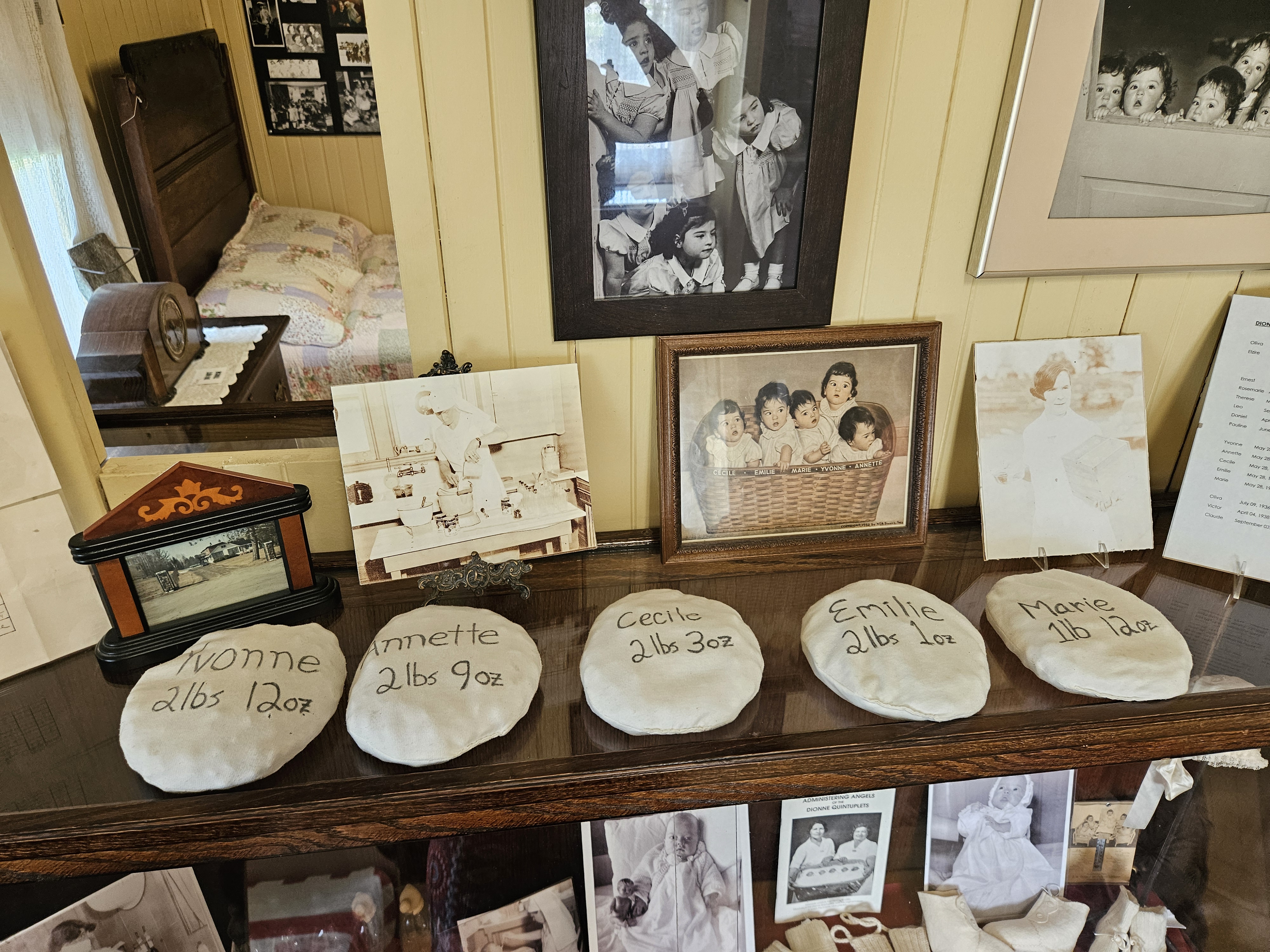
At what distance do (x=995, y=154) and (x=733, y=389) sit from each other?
40cm

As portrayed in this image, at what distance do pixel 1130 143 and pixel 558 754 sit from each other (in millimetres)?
916

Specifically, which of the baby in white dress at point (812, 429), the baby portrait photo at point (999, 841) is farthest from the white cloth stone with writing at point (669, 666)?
the baby portrait photo at point (999, 841)

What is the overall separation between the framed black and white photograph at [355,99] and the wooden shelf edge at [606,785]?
261cm

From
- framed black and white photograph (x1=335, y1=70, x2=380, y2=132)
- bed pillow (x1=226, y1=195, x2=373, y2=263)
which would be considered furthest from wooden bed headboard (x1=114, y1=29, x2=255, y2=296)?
framed black and white photograph (x1=335, y1=70, x2=380, y2=132)

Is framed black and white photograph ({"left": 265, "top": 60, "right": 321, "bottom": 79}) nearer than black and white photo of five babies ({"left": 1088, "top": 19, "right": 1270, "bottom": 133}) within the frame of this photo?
No

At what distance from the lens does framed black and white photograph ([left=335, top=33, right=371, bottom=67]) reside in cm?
259

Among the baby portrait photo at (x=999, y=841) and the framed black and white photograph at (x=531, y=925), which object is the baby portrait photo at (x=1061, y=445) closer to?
the baby portrait photo at (x=999, y=841)

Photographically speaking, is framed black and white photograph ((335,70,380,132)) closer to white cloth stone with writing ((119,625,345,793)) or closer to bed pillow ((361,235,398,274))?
bed pillow ((361,235,398,274))

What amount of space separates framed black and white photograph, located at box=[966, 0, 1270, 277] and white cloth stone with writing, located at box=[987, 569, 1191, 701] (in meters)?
0.39

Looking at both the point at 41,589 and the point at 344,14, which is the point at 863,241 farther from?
the point at 344,14

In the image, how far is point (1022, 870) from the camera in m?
1.07

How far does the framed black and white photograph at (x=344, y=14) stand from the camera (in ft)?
8.25

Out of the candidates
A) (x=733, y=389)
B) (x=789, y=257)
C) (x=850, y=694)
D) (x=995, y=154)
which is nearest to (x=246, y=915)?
(x=850, y=694)

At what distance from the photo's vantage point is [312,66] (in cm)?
259
